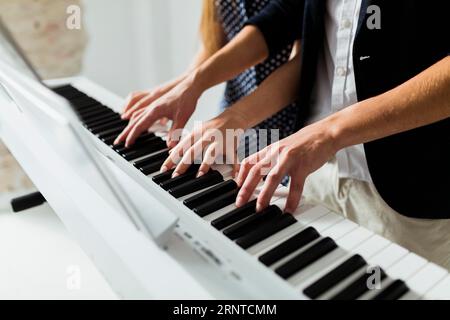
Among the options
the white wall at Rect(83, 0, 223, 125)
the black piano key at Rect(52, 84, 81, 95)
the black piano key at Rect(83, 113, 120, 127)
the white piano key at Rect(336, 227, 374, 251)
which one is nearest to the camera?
the white piano key at Rect(336, 227, 374, 251)

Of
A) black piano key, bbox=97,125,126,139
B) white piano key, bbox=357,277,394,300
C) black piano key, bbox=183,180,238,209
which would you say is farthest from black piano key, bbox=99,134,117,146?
white piano key, bbox=357,277,394,300

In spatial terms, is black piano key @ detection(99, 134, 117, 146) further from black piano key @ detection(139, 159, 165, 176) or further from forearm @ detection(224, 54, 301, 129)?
forearm @ detection(224, 54, 301, 129)

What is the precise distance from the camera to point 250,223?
71cm

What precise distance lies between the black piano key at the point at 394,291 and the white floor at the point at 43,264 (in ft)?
1.75

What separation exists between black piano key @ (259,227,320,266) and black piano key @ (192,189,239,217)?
5.7 inches

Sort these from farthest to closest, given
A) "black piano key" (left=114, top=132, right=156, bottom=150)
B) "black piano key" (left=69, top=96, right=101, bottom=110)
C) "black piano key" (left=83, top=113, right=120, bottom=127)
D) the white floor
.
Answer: "black piano key" (left=69, top=96, right=101, bottom=110) → "black piano key" (left=83, top=113, right=120, bottom=127) → "black piano key" (left=114, top=132, right=156, bottom=150) → the white floor

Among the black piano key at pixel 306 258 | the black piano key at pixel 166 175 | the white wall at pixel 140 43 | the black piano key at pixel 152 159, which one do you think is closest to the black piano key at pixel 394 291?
the black piano key at pixel 306 258

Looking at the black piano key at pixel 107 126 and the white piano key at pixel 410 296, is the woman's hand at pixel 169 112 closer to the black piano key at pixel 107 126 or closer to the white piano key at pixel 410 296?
the black piano key at pixel 107 126

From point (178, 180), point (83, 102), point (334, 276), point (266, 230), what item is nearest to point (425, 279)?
point (334, 276)

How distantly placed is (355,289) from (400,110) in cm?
33

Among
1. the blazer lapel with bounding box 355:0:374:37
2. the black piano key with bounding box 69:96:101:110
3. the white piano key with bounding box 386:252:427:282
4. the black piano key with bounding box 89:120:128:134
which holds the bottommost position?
the white piano key with bounding box 386:252:427:282

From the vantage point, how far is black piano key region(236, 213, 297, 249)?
67cm

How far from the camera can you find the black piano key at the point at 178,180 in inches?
32.9

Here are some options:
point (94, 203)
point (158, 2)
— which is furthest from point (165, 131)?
point (158, 2)
